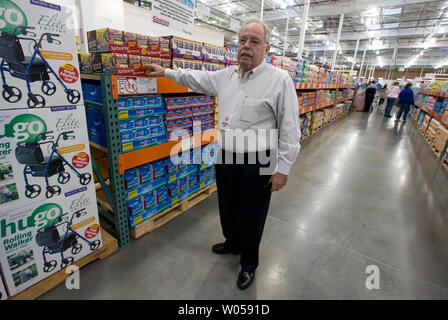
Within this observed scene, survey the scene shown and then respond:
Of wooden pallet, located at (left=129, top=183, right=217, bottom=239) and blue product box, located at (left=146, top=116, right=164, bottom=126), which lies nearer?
blue product box, located at (left=146, top=116, right=164, bottom=126)

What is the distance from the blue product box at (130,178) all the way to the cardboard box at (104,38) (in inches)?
40.6

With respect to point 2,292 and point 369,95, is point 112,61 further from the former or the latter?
point 369,95

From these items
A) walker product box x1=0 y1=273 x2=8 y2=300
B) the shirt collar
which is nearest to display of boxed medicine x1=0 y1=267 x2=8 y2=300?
walker product box x1=0 y1=273 x2=8 y2=300

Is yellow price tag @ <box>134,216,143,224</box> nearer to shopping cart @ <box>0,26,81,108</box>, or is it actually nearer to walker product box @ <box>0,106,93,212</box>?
walker product box @ <box>0,106,93,212</box>

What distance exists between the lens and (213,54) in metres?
2.61

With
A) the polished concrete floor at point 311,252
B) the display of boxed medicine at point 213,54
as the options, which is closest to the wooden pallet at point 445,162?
the polished concrete floor at point 311,252

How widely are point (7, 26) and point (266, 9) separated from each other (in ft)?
43.4

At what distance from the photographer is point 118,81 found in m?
1.77

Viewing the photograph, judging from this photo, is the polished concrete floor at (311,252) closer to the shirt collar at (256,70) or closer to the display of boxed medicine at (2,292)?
the display of boxed medicine at (2,292)

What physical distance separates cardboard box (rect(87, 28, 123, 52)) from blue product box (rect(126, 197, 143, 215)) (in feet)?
4.35

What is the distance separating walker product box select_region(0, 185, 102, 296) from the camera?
4.77 ft

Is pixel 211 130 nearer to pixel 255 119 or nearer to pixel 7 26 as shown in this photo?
pixel 255 119

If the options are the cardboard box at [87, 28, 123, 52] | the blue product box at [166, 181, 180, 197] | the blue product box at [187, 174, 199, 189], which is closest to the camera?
the cardboard box at [87, 28, 123, 52]
